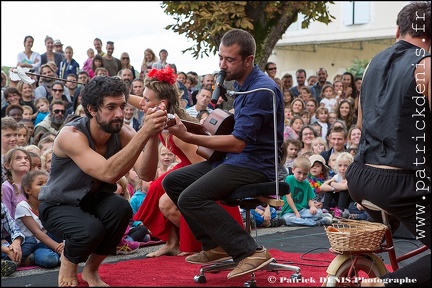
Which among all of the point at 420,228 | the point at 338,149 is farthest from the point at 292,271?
the point at 338,149

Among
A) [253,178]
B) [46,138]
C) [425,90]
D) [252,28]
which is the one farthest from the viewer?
[252,28]

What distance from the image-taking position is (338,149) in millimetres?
9516

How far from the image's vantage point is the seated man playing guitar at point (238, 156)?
15.7 feet

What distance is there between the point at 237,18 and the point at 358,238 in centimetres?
792

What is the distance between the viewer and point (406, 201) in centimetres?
395

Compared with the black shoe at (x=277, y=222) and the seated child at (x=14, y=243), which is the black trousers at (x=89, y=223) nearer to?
the seated child at (x=14, y=243)

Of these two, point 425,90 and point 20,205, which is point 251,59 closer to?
point 425,90

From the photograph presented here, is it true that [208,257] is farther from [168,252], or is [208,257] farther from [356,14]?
[356,14]

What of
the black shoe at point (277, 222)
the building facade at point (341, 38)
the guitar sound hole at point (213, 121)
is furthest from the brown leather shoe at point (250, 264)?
the building facade at point (341, 38)

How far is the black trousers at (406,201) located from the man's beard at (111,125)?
5.63 feet

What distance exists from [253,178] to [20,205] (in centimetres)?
219

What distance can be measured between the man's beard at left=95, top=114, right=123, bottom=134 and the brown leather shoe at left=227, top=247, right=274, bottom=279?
1.24 metres

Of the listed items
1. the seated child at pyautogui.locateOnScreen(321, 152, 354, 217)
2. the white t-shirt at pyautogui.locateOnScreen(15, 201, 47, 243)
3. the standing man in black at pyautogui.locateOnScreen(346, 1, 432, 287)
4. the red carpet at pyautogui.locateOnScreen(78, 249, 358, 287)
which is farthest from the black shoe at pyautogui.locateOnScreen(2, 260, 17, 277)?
the seated child at pyautogui.locateOnScreen(321, 152, 354, 217)

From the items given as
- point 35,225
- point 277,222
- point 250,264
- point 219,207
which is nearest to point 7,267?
point 35,225
